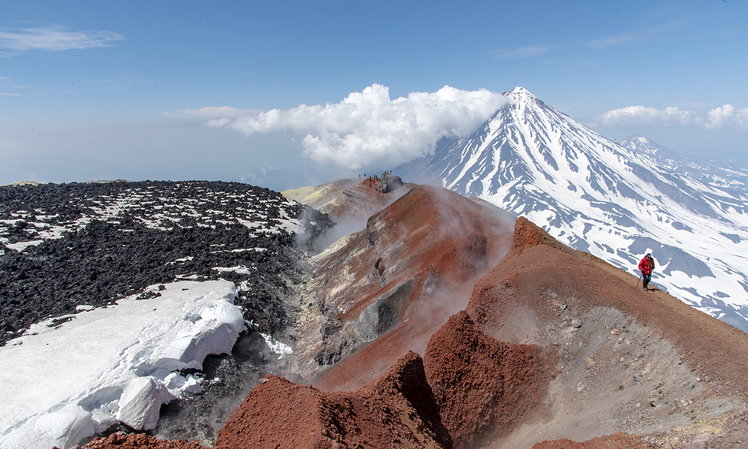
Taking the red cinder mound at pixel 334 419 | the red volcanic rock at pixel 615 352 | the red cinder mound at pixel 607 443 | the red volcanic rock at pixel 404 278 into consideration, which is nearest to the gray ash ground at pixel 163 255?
the red volcanic rock at pixel 404 278

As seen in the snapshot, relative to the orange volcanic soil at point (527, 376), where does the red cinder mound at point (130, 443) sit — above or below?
above

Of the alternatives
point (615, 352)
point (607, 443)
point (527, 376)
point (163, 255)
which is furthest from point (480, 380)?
point (163, 255)

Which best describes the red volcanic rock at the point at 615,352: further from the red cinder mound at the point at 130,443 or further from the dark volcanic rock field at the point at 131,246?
the dark volcanic rock field at the point at 131,246

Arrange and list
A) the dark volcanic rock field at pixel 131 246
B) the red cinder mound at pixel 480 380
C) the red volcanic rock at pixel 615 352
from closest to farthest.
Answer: the red volcanic rock at pixel 615 352 → the red cinder mound at pixel 480 380 → the dark volcanic rock field at pixel 131 246

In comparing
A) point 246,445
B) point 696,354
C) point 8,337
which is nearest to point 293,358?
point 8,337

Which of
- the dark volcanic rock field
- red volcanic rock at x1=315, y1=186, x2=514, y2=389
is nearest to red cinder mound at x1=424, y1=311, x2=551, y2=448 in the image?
red volcanic rock at x1=315, y1=186, x2=514, y2=389

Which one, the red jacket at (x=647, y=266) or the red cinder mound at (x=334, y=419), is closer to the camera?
the red cinder mound at (x=334, y=419)

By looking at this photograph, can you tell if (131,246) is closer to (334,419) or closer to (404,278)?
(404,278)

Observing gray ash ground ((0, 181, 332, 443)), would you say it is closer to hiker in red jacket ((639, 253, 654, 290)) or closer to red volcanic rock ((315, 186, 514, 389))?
red volcanic rock ((315, 186, 514, 389))
